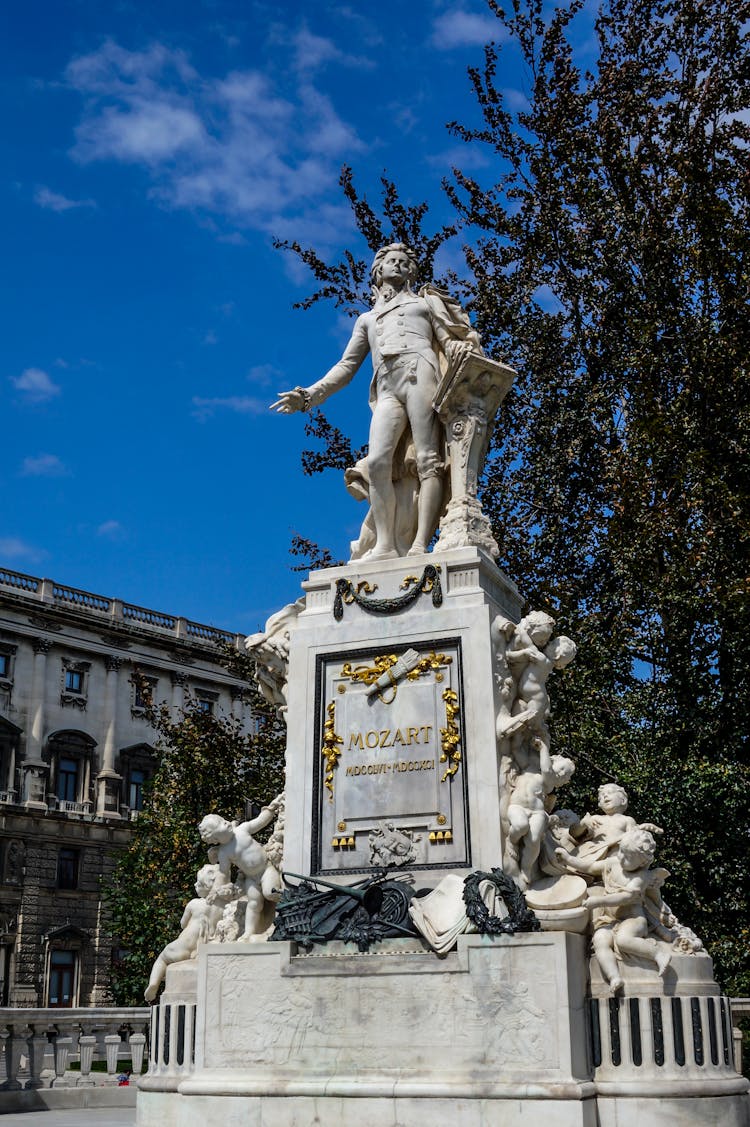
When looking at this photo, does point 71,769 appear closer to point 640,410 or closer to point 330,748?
point 640,410

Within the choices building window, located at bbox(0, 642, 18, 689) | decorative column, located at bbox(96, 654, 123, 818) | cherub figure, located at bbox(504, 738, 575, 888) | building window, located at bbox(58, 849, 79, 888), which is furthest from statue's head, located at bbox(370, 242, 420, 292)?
decorative column, located at bbox(96, 654, 123, 818)

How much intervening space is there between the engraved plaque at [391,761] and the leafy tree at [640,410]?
314 inches

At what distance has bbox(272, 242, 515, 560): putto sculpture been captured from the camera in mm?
11109

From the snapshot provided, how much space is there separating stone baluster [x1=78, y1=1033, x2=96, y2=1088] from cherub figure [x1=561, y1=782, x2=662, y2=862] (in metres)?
8.80

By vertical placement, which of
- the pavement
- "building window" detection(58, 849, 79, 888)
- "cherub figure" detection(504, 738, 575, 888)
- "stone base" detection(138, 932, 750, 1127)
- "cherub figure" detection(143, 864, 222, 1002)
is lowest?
the pavement

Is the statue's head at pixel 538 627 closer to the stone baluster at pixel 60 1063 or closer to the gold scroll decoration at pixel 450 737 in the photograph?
the gold scroll decoration at pixel 450 737

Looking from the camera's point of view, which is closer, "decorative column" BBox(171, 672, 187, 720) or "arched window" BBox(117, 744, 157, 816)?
"arched window" BBox(117, 744, 157, 816)

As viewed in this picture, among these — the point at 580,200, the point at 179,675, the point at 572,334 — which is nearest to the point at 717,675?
the point at 572,334

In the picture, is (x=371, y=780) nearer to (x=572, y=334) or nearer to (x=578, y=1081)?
(x=578, y=1081)

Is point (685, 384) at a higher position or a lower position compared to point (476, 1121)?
higher

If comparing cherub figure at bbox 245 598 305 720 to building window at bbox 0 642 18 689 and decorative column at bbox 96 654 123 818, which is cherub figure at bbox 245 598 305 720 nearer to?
building window at bbox 0 642 18 689

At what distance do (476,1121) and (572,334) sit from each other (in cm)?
1701

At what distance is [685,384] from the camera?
20500 mm

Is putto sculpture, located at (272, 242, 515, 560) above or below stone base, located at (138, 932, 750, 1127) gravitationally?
above
